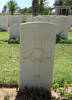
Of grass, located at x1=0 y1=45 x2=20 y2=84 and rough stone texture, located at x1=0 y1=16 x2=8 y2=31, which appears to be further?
rough stone texture, located at x1=0 y1=16 x2=8 y2=31

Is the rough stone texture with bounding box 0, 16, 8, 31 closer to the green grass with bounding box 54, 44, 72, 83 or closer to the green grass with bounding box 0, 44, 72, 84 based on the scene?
the green grass with bounding box 0, 44, 72, 84

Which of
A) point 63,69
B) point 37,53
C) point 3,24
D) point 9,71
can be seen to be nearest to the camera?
point 37,53

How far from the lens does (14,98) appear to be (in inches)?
124

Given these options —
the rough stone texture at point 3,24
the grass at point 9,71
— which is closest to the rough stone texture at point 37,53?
the grass at point 9,71

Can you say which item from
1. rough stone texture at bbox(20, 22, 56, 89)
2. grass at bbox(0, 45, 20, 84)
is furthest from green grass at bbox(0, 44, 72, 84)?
rough stone texture at bbox(20, 22, 56, 89)

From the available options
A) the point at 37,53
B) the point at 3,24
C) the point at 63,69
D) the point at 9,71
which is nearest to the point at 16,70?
the point at 9,71

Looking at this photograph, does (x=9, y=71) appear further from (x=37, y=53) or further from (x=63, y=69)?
(x=37, y=53)

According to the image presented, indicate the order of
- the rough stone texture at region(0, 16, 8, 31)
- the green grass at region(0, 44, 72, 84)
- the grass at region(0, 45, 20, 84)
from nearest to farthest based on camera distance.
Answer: the grass at region(0, 45, 20, 84), the green grass at region(0, 44, 72, 84), the rough stone texture at region(0, 16, 8, 31)

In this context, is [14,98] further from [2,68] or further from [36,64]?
[2,68]

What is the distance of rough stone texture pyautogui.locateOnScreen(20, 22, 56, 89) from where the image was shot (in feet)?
10.2

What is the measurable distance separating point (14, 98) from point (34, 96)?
36cm

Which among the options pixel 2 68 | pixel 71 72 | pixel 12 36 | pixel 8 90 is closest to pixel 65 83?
pixel 71 72

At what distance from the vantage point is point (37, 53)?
3.20 meters

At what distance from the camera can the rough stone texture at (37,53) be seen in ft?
10.2
